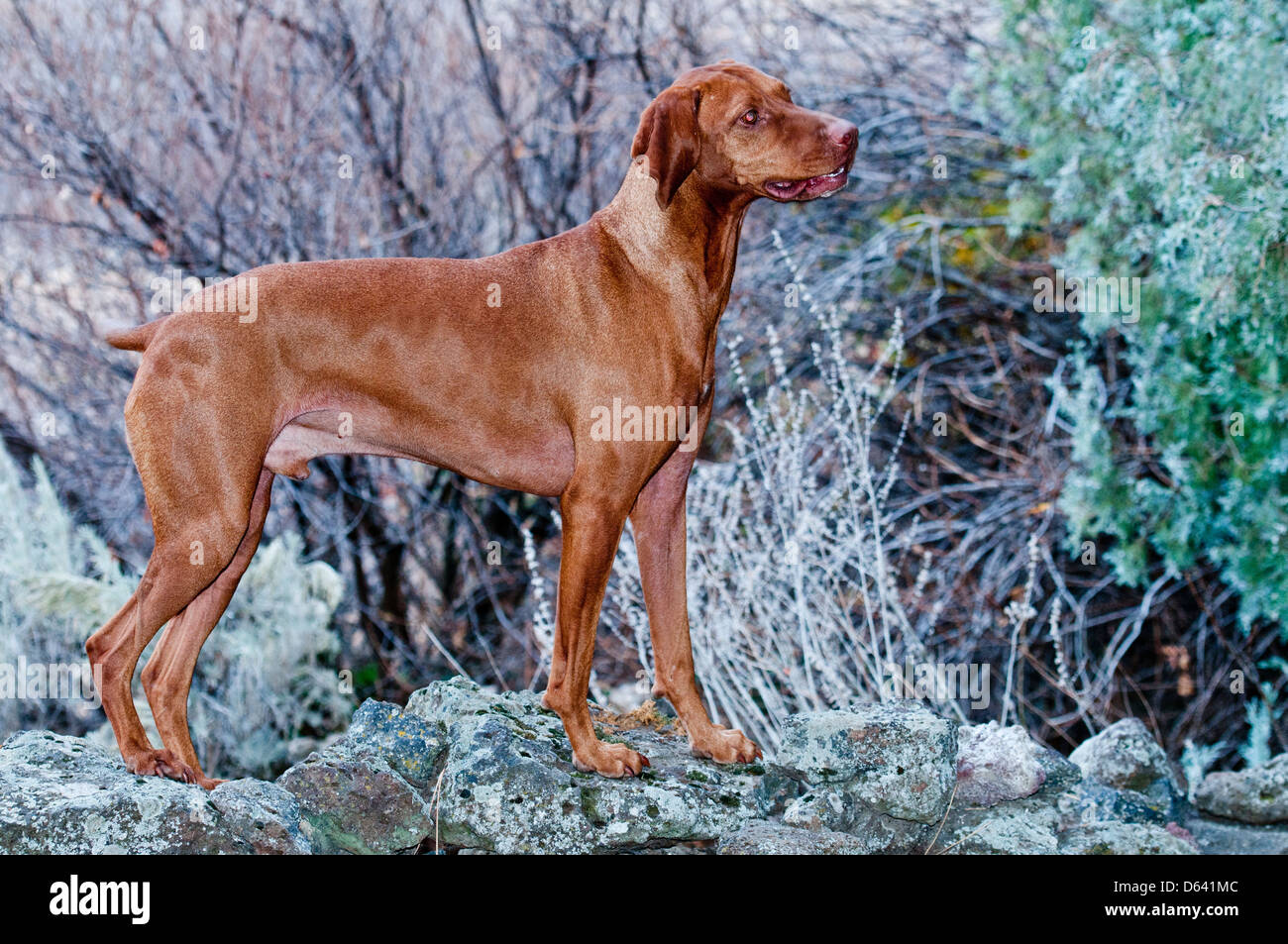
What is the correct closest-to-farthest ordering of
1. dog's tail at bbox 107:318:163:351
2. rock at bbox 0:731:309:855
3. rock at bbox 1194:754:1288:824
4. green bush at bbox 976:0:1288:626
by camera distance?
1. rock at bbox 0:731:309:855
2. dog's tail at bbox 107:318:163:351
3. rock at bbox 1194:754:1288:824
4. green bush at bbox 976:0:1288:626

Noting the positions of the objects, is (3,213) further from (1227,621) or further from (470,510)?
(1227,621)

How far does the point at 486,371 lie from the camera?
3982mm

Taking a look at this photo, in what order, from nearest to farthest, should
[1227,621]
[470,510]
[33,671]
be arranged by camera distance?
1. [33,671]
2. [1227,621]
3. [470,510]

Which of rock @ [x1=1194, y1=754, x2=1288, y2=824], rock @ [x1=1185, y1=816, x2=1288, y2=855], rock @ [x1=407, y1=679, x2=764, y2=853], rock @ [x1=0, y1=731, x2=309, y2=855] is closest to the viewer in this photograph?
rock @ [x1=0, y1=731, x2=309, y2=855]

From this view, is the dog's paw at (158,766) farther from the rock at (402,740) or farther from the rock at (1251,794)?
the rock at (1251,794)

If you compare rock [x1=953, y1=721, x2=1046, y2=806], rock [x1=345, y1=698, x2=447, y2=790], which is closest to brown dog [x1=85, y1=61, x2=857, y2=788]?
rock [x1=345, y1=698, x2=447, y2=790]

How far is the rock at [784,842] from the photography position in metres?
3.84

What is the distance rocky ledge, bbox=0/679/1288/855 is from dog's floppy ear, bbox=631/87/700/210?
6.20ft

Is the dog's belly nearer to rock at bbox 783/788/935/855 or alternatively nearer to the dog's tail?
the dog's tail

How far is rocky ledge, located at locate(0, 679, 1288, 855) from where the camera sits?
375cm

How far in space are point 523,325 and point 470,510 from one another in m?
5.12

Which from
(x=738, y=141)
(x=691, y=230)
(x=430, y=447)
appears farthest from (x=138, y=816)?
(x=738, y=141)

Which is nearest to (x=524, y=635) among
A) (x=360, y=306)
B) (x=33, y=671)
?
(x=33, y=671)

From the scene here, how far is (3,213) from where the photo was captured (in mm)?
8547
